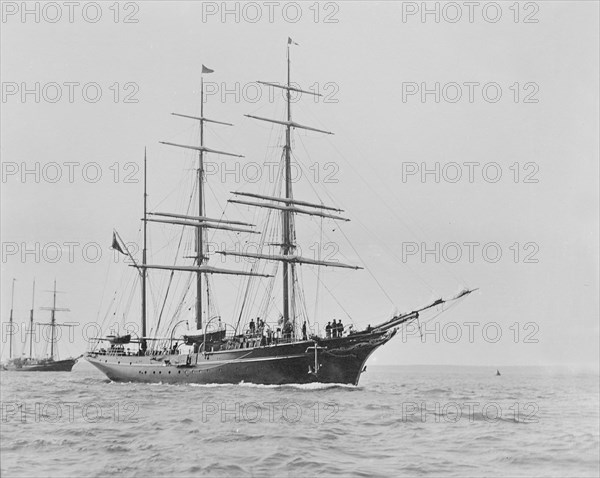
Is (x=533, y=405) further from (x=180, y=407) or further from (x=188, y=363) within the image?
(x=188, y=363)

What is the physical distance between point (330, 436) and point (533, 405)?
17192 millimetres

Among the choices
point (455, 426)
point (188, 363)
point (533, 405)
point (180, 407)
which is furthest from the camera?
point (188, 363)

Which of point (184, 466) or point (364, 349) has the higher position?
point (364, 349)

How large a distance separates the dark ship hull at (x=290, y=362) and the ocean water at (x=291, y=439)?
9.16 m

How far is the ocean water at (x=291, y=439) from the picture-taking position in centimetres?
1780

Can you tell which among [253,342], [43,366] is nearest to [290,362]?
[253,342]

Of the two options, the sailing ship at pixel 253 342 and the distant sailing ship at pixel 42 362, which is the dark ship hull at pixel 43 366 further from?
the sailing ship at pixel 253 342

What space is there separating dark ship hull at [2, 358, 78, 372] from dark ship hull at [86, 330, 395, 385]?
226ft

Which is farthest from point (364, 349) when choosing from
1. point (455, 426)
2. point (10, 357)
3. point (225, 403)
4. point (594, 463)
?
point (10, 357)

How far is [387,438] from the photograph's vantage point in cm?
2230

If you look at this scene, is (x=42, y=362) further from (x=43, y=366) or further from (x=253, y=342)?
(x=253, y=342)

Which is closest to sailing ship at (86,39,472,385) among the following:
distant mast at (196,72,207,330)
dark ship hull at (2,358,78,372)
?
distant mast at (196,72,207,330)

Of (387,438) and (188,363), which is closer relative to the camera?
(387,438)

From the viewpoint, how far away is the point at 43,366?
110625mm
